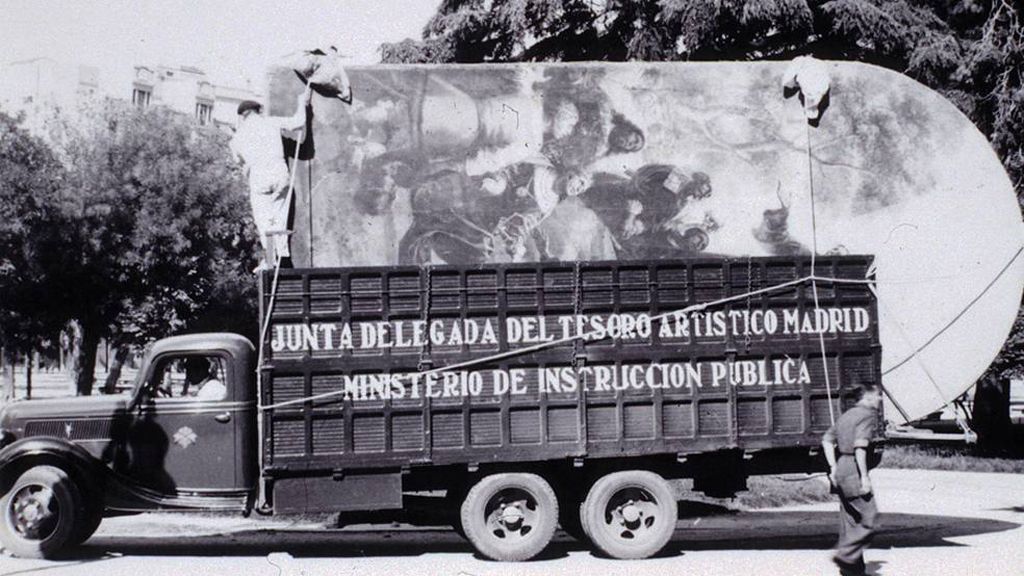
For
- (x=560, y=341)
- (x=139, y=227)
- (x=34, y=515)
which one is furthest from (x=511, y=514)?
(x=139, y=227)

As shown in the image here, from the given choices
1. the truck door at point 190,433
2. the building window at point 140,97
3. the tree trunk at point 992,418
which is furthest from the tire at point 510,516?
the building window at point 140,97

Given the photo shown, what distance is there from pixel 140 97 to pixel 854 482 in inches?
825

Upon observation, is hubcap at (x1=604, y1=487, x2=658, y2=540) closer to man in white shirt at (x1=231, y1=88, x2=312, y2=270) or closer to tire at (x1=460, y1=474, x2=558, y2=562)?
tire at (x1=460, y1=474, x2=558, y2=562)

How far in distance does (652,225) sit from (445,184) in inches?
88.4

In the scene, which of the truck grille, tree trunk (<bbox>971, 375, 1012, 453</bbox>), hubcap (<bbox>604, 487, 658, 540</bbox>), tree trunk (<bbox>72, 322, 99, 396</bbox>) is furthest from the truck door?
tree trunk (<bbox>971, 375, 1012, 453</bbox>)

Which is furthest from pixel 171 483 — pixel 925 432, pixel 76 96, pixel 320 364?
pixel 925 432

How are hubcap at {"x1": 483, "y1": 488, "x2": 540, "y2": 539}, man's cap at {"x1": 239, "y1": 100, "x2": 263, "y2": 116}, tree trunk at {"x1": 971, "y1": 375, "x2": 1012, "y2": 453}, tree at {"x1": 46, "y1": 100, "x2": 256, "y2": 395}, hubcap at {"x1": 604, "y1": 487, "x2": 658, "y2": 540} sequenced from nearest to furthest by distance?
hubcap at {"x1": 483, "y1": 488, "x2": 540, "y2": 539} < hubcap at {"x1": 604, "y1": 487, "x2": 658, "y2": 540} < man's cap at {"x1": 239, "y1": 100, "x2": 263, "y2": 116} < tree at {"x1": 46, "y1": 100, "x2": 256, "y2": 395} < tree trunk at {"x1": 971, "y1": 375, "x2": 1012, "y2": 453}

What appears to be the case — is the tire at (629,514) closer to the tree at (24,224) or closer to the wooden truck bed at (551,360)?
the wooden truck bed at (551,360)

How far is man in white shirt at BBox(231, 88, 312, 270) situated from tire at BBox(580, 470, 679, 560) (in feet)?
12.6

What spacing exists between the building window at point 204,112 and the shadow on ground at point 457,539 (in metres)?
18.9

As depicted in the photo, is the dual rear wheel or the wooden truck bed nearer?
the wooden truck bed

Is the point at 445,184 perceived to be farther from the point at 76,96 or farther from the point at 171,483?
the point at 76,96

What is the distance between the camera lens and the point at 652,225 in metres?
11.0

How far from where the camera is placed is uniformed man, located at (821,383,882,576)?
8180mm
